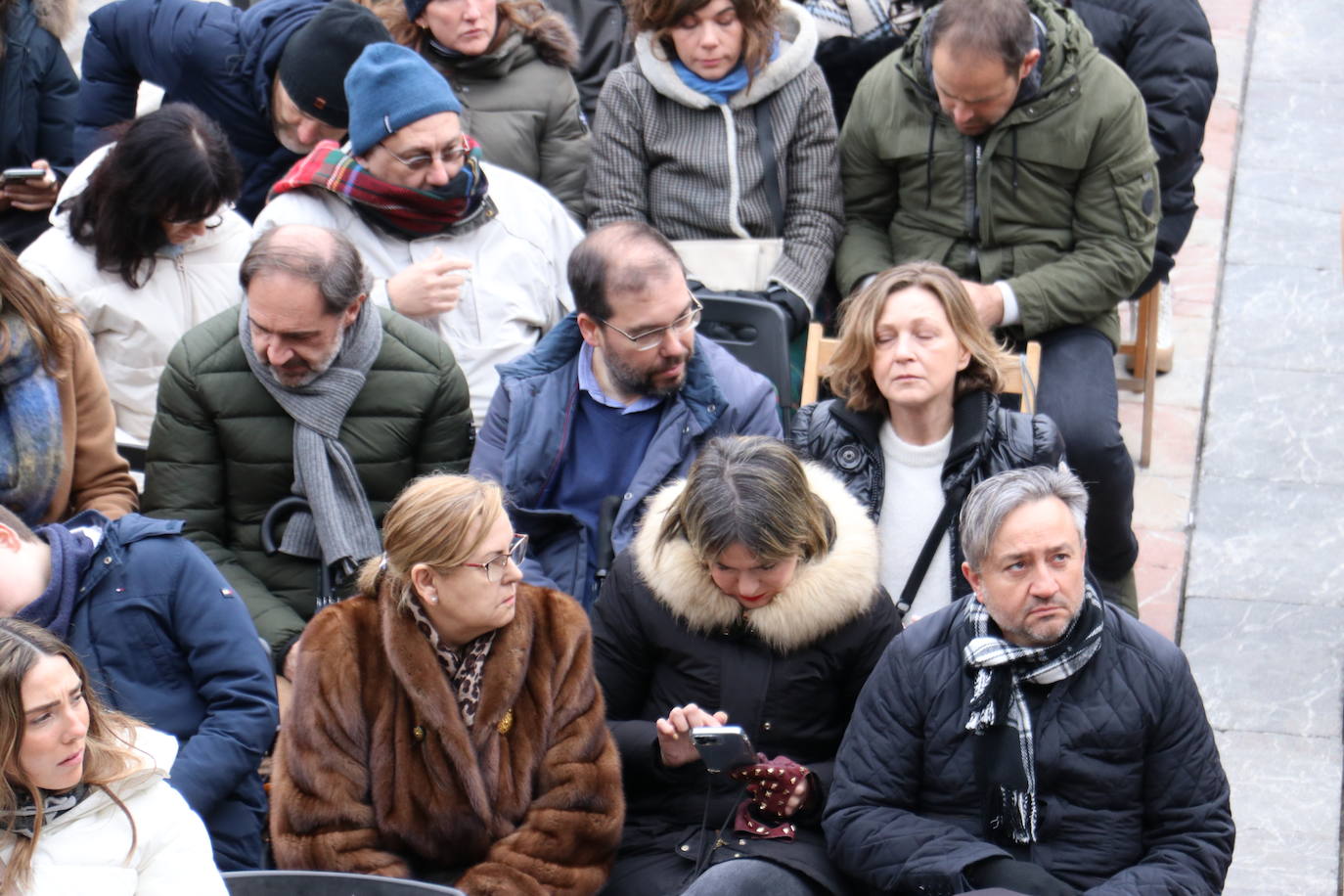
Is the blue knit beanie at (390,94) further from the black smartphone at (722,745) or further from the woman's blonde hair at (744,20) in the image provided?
the black smartphone at (722,745)

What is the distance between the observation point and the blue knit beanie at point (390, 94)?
16.0 ft

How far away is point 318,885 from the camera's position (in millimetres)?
3404

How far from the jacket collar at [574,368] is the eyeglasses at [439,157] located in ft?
2.02

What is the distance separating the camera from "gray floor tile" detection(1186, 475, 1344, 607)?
225 inches

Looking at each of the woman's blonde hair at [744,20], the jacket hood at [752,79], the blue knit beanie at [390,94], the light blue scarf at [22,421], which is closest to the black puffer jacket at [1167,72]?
the jacket hood at [752,79]

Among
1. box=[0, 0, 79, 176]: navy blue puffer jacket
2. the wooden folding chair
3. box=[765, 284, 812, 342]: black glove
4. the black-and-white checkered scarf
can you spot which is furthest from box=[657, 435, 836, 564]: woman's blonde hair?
box=[0, 0, 79, 176]: navy blue puffer jacket

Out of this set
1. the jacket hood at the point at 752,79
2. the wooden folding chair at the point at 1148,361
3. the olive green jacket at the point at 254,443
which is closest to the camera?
the olive green jacket at the point at 254,443

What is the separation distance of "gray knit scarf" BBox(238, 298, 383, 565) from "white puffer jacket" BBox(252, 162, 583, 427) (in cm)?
47

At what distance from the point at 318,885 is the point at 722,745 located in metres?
0.81

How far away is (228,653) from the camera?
12.7 ft

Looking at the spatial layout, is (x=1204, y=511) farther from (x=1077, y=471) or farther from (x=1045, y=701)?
(x=1045, y=701)

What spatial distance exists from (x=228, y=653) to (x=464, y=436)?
1.05 m

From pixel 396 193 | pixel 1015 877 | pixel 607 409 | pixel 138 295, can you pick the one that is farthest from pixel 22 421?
pixel 1015 877

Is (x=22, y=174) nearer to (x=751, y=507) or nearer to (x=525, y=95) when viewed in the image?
(x=525, y=95)
